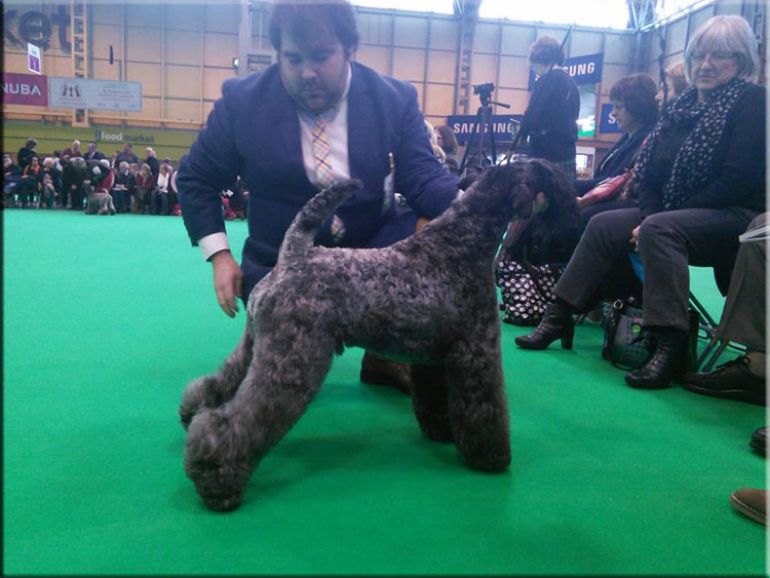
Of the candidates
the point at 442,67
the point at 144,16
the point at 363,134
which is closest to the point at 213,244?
the point at 363,134

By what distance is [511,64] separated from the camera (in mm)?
14867

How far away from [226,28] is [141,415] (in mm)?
11680

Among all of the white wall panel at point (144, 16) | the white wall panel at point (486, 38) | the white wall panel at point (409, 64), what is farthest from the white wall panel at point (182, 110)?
the white wall panel at point (486, 38)

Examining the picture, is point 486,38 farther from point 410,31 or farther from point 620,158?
point 620,158

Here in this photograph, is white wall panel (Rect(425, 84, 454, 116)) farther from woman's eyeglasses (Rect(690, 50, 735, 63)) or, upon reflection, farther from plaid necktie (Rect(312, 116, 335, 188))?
plaid necktie (Rect(312, 116, 335, 188))

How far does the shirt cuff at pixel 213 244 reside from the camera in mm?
1556

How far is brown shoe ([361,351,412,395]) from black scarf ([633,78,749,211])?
4.39 ft

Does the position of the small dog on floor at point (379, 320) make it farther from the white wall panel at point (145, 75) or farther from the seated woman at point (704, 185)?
the white wall panel at point (145, 75)

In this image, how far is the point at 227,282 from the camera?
1.49m

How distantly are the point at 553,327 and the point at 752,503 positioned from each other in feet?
4.76

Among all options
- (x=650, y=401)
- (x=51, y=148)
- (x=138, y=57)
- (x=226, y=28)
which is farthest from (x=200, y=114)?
(x=650, y=401)

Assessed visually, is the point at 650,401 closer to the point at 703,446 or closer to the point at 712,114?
the point at 703,446

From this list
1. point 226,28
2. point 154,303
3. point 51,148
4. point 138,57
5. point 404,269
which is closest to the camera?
point 404,269

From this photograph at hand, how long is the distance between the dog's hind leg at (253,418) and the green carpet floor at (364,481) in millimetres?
69
